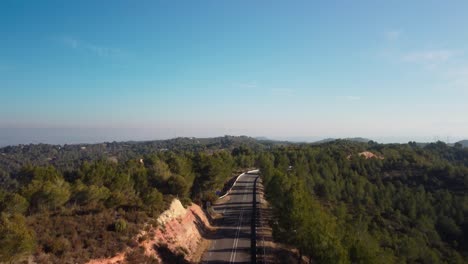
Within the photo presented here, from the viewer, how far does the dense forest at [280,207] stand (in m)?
29.5

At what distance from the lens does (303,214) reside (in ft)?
126

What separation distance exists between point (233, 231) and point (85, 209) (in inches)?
923

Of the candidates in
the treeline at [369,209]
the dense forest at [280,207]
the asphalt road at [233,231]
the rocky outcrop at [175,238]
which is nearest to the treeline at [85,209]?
the dense forest at [280,207]

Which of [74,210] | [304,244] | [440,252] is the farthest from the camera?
[440,252]

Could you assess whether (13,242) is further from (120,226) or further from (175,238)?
(175,238)

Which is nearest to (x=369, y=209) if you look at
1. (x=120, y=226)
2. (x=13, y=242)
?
(x=120, y=226)

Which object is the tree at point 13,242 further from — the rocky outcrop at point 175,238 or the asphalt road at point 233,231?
the asphalt road at point 233,231

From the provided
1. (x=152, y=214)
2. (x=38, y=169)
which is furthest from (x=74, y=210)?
(x=38, y=169)

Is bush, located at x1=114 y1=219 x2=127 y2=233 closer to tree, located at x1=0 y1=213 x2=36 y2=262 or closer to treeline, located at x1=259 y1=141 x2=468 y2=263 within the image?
tree, located at x1=0 y1=213 x2=36 y2=262

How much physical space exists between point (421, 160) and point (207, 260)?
497 ft

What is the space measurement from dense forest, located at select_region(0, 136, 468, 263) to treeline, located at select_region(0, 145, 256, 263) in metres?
0.10

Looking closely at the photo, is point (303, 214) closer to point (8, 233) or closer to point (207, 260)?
point (207, 260)

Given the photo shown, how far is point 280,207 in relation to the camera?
153 ft

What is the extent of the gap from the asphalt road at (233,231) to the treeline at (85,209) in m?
6.26
